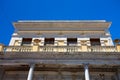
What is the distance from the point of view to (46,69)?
15.7 metres

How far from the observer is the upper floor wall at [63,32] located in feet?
61.4

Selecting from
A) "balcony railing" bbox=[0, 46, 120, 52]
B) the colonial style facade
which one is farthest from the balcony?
"balcony railing" bbox=[0, 46, 120, 52]

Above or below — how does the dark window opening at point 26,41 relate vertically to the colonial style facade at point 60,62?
above

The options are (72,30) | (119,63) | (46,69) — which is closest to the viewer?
(119,63)

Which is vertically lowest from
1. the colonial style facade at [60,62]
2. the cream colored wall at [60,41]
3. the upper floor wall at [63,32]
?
the colonial style facade at [60,62]

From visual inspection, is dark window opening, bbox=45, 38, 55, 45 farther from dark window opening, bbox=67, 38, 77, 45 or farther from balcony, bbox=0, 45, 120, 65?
balcony, bbox=0, 45, 120, 65

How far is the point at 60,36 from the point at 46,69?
5.02 metres

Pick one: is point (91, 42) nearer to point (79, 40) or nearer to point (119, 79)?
point (79, 40)

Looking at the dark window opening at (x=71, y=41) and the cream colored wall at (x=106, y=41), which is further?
the dark window opening at (x=71, y=41)

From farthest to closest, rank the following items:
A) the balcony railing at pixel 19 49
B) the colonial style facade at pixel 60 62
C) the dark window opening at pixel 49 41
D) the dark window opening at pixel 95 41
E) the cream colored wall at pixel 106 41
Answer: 1. the dark window opening at pixel 49 41
2. the dark window opening at pixel 95 41
3. the cream colored wall at pixel 106 41
4. the balcony railing at pixel 19 49
5. the colonial style facade at pixel 60 62

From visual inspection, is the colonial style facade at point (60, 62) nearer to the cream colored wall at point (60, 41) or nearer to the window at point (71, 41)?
the cream colored wall at point (60, 41)

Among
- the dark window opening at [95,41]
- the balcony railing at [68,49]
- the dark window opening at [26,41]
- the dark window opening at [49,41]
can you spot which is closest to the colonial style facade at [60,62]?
the balcony railing at [68,49]

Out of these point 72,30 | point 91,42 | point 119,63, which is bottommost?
point 119,63

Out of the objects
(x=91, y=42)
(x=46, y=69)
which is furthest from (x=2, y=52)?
(x=91, y=42)
